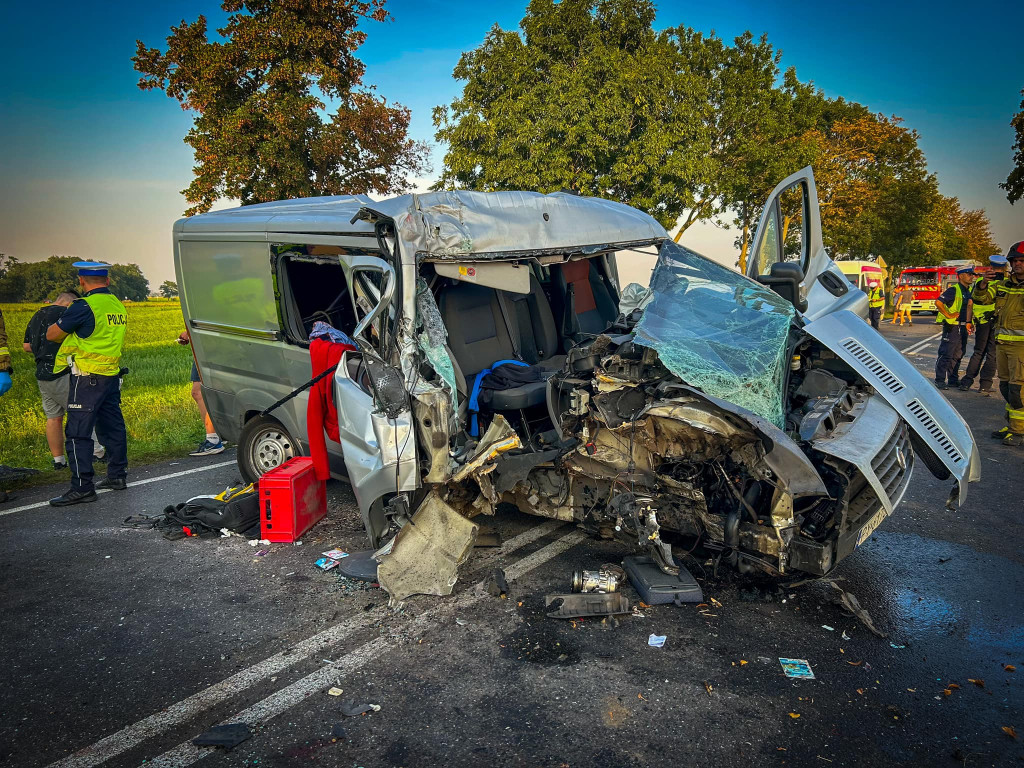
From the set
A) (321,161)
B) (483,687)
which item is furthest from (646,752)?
(321,161)

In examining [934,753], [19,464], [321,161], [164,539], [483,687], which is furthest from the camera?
[321,161]

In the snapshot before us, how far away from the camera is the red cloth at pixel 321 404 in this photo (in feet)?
14.8

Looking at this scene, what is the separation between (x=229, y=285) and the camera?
207 inches

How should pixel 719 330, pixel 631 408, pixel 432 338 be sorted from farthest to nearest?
1. pixel 432 338
2. pixel 719 330
3. pixel 631 408

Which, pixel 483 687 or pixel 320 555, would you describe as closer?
pixel 483 687

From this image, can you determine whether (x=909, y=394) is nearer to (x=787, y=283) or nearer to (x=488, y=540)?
(x=787, y=283)

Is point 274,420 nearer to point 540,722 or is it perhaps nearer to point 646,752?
point 540,722

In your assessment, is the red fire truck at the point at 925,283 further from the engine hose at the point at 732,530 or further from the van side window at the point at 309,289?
the engine hose at the point at 732,530

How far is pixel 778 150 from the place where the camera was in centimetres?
2067

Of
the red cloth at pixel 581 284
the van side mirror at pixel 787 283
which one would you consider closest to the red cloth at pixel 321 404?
the red cloth at pixel 581 284

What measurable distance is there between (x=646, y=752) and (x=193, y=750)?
5.76 ft

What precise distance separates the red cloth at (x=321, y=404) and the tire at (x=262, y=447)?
0.61m

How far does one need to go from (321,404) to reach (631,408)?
7.50ft

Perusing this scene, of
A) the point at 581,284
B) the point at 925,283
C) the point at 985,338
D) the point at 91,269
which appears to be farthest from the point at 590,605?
the point at 925,283
